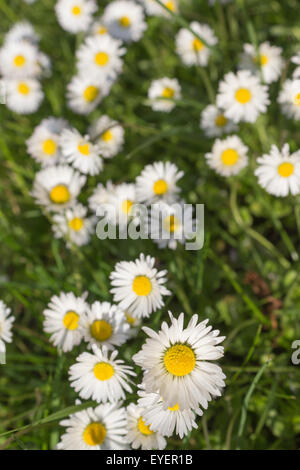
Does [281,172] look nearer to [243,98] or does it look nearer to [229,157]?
[229,157]

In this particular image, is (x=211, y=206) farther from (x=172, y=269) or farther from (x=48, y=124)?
(x=48, y=124)

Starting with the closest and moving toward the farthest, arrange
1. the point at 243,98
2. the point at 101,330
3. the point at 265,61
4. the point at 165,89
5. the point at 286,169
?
the point at 101,330 < the point at 286,169 < the point at 243,98 < the point at 265,61 < the point at 165,89

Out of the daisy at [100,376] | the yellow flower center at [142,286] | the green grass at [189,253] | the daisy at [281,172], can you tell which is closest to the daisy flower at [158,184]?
the green grass at [189,253]

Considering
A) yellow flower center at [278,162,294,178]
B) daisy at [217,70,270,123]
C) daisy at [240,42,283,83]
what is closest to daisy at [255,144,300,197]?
yellow flower center at [278,162,294,178]

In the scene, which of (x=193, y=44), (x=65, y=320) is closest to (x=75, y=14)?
(x=193, y=44)

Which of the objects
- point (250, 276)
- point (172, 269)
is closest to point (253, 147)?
point (250, 276)

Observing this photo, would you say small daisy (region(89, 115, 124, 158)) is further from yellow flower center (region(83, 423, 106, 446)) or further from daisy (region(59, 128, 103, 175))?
yellow flower center (region(83, 423, 106, 446))

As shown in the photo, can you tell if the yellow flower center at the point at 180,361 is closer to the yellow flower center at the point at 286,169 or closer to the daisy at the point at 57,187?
the yellow flower center at the point at 286,169
